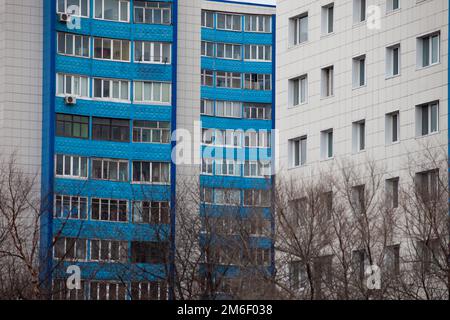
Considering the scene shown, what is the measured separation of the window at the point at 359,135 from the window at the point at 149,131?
32027mm

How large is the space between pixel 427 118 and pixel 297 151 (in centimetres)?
1006

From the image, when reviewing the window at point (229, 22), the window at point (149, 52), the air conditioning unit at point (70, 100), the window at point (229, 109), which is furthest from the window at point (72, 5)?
the window at point (229, 109)

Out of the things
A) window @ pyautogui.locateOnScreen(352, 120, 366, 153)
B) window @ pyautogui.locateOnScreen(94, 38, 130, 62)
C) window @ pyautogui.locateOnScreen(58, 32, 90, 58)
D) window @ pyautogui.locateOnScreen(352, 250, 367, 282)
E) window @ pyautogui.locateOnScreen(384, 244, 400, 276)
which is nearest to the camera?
window @ pyautogui.locateOnScreen(352, 250, 367, 282)

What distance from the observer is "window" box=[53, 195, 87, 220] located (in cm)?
9956

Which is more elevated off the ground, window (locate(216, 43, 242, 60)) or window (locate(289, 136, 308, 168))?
window (locate(216, 43, 242, 60))

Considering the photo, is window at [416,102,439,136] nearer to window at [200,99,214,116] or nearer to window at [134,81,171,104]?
window at [134,81,171,104]

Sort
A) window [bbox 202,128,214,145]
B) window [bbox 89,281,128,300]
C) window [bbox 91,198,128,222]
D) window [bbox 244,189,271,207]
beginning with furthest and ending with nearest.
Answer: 1. window [bbox 202,128,214,145]
2. window [bbox 91,198,128,222]
3. window [bbox 89,281,128,300]
4. window [bbox 244,189,271,207]

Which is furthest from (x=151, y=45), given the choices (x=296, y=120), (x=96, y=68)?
(x=296, y=120)

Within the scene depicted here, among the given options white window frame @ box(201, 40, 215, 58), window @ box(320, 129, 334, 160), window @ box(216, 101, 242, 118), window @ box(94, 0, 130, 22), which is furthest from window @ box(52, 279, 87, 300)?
white window frame @ box(201, 40, 215, 58)

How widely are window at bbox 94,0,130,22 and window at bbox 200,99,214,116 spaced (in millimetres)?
12914

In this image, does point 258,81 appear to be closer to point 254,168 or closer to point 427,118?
point 254,168

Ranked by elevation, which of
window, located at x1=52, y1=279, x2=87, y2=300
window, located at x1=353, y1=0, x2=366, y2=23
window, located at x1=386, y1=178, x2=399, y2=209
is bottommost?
window, located at x1=52, y1=279, x2=87, y2=300

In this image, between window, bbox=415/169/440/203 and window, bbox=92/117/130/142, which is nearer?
window, bbox=415/169/440/203

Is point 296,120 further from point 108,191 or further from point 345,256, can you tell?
point 108,191
